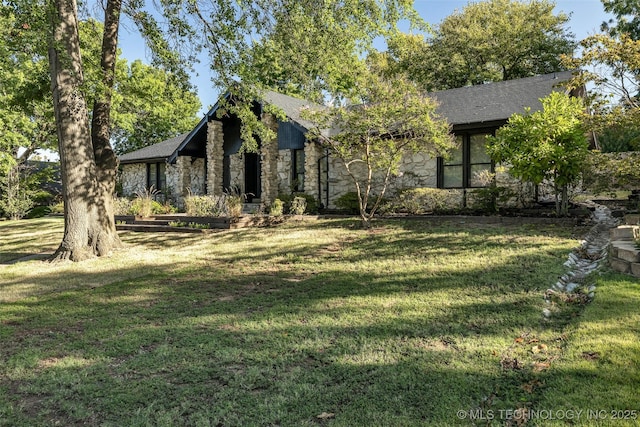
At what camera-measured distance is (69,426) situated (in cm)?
268

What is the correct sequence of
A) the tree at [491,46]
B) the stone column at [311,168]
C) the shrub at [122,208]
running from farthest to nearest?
the tree at [491,46] → the shrub at [122,208] → the stone column at [311,168]

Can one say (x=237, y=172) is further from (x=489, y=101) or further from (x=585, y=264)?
(x=585, y=264)

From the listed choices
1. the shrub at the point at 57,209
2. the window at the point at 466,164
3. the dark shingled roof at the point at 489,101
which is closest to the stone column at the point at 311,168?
the dark shingled roof at the point at 489,101

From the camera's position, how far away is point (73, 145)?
346 inches

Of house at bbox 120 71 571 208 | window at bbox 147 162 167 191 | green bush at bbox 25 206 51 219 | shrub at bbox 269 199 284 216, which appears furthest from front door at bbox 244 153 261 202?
green bush at bbox 25 206 51 219

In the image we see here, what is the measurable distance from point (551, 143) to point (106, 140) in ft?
37.0

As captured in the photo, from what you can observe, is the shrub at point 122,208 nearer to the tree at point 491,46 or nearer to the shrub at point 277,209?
the shrub at point 277,209

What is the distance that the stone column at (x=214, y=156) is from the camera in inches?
729

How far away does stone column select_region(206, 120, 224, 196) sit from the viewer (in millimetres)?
18516

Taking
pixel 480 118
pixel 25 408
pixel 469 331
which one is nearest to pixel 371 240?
pixel 469 331

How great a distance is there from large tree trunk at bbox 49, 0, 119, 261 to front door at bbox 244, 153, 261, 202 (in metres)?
9.79

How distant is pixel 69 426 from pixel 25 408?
510mm

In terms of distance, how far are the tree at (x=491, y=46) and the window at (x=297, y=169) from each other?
40.3ft

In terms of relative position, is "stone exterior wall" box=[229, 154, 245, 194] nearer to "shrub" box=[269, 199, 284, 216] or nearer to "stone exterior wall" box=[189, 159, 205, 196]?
"stone exterior wall" box=[189, 159, 205, 196]
